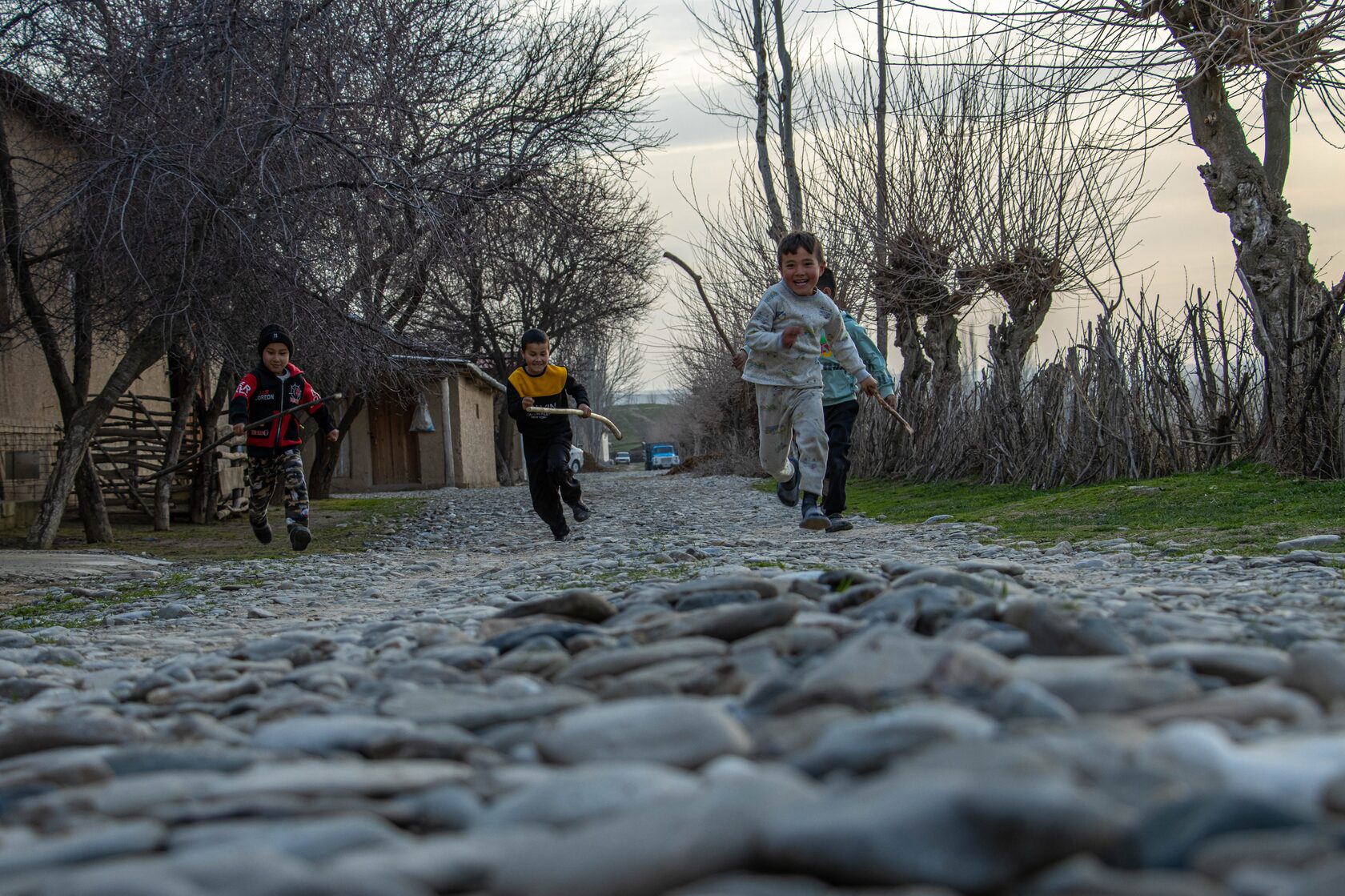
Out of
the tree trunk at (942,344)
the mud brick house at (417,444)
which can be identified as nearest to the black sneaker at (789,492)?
the tree trunk at (942,344)

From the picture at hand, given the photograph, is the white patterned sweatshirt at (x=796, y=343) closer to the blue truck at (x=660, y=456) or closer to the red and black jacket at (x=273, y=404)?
the red and black jacket at (x=273, y=404)

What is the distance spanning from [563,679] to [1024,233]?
1157 centimetres

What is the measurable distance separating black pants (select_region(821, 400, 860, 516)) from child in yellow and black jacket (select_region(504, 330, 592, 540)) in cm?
170

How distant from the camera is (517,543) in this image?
27.5 feet

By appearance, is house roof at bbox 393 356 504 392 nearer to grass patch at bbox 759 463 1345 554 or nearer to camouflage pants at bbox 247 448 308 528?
camouflage pants at bbox 247 448 308 528

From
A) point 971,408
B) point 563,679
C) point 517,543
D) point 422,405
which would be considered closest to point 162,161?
point 517,543

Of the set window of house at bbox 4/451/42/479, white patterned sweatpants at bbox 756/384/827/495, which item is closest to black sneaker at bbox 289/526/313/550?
white patterned sweatpants at bbox 756/384/827/495

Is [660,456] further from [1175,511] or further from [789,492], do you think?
[1175,511]

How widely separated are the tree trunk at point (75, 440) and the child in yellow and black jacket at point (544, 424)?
9.18 ft

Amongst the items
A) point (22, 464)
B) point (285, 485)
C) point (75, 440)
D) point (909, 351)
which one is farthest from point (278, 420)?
point (909, 351)

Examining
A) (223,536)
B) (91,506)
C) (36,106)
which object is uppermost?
(36,106)

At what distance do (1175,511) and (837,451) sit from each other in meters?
2.14

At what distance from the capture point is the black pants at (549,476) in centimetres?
808

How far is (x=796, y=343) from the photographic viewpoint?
7.05 meters
